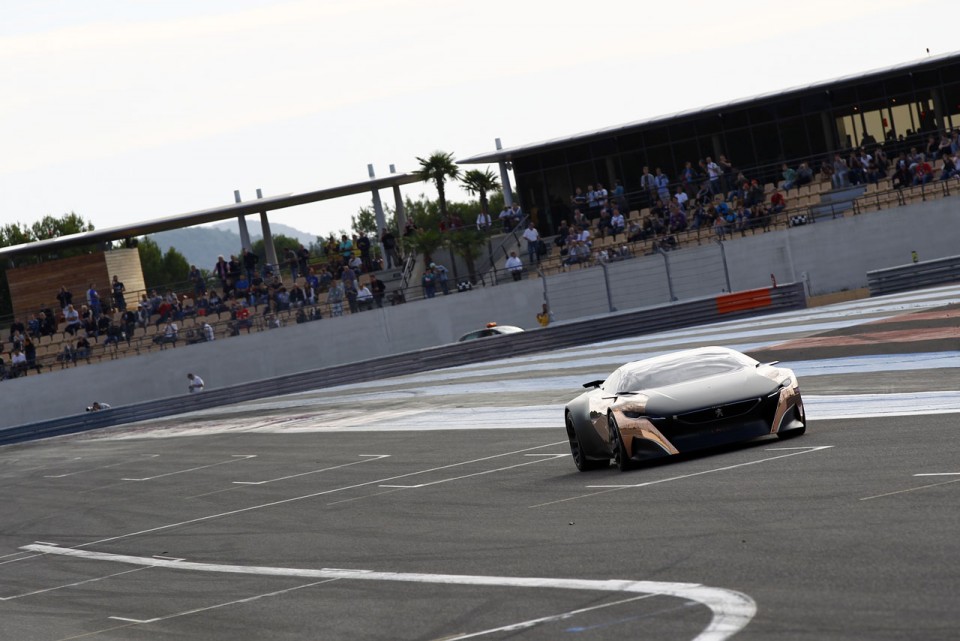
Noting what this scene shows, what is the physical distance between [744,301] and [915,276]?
4.22 metres

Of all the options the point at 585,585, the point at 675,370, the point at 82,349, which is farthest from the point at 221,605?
the point at 82,349

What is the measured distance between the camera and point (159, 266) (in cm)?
12656

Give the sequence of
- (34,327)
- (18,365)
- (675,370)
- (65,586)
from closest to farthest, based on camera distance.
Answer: (65,586) → (675,370) → (18,365) → (34,327)

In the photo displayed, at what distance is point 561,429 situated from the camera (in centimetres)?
2019

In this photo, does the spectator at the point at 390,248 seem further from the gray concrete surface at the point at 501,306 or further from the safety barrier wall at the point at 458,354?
the safety barrier wall at the point at 458,354

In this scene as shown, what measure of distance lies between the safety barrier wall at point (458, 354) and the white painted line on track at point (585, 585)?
2347 cm

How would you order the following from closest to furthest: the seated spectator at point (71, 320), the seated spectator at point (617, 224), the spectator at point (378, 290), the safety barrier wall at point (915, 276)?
the safety barrier wall at point (915, 276)
the seated spectator at point (617, 224)
the spectator at point (378, 290)
the seated spectator at point (71, 320)

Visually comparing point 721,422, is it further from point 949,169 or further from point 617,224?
point 617,224

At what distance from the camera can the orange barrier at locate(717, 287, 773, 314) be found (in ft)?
114

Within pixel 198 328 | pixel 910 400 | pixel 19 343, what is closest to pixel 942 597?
pixel 910 400

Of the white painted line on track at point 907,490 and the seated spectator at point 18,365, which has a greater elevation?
the seated spectator at point 18,365

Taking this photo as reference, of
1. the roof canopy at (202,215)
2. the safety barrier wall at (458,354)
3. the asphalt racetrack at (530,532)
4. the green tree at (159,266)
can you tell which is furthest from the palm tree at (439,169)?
the green tree at (159,266)

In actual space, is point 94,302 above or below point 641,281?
A: above

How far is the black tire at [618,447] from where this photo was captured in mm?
13578
